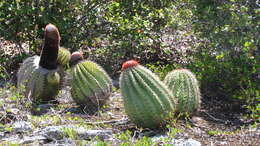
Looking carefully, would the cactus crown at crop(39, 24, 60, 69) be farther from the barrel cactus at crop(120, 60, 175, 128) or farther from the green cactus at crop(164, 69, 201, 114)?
the green cactus at crop(164, 69, 201, 114)

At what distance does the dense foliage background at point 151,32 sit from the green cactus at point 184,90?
1.08 meters

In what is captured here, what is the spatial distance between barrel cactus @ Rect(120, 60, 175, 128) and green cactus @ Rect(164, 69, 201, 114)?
36 cm

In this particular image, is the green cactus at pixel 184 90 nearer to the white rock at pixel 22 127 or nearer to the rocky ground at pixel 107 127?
the rocky ground at pixel 107 127

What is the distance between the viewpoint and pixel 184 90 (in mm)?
4977

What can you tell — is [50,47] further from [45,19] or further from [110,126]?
[45,19]

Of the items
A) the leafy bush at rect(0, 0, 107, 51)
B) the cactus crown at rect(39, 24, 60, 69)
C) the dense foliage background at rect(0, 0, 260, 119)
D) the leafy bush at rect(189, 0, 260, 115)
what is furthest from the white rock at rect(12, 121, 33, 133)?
the leafy bush at rect(0, 0, 107, 51)

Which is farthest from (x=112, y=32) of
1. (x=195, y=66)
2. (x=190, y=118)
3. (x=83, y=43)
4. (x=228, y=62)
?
(x=190, y=118)

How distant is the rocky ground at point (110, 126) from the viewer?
4133mm

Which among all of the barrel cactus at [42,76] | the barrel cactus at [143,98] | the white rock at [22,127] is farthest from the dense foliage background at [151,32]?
the white rock at [22,127]

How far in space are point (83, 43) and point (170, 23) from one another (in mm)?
1490

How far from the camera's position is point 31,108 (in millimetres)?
5492

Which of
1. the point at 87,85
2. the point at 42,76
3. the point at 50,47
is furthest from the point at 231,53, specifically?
the point at 42,76

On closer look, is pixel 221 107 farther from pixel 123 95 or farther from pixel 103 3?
pixel 103 3

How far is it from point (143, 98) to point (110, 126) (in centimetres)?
53
